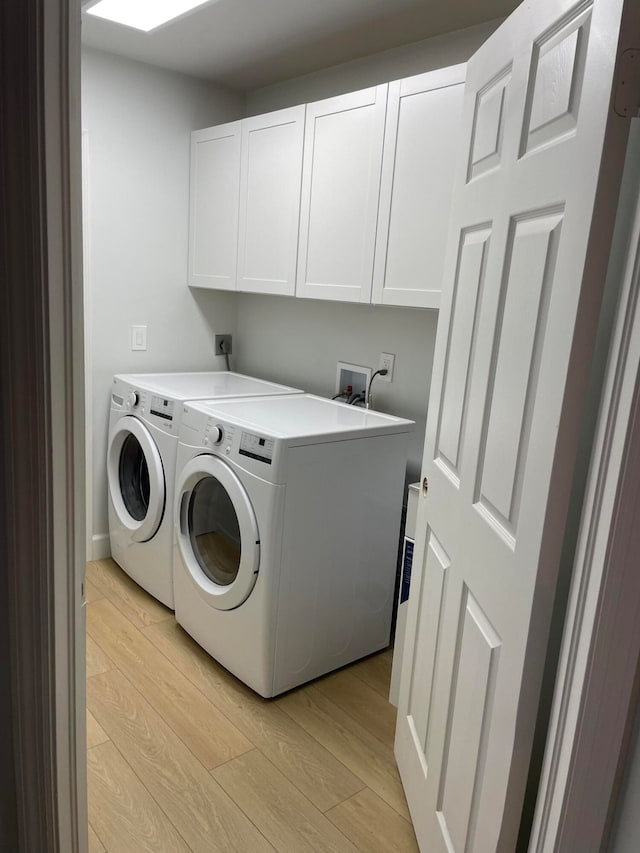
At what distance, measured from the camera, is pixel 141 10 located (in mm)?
2258

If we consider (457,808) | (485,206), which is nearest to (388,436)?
(485,206)

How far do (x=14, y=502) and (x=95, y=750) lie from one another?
1.27 meters

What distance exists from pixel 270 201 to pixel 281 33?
24.1 inches

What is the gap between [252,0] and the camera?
212 cm

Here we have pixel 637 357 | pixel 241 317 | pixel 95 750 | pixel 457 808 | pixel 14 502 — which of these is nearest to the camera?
pixel 637 357

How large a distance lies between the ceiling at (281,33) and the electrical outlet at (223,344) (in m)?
1.26

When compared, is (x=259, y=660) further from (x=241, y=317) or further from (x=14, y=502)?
Answer: (x=241, y=317)

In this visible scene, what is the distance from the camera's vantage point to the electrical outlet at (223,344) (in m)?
3.39

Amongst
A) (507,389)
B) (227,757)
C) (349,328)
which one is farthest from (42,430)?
(349,328)

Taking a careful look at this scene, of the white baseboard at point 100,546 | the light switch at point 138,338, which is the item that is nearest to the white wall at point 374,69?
the light switch at point 138,338

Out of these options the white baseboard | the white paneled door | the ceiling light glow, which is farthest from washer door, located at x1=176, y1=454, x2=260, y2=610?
the ceiling light glow

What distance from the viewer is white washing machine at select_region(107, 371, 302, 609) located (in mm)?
2553

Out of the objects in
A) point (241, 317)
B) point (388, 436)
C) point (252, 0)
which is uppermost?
point (252, 0)

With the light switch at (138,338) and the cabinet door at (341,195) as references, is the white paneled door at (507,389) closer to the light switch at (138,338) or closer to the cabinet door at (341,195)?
the cabinet door at (341,195)
